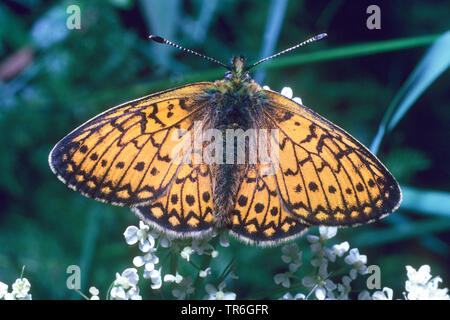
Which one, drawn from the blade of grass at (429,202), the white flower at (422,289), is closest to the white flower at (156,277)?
the white flower at (422,289)

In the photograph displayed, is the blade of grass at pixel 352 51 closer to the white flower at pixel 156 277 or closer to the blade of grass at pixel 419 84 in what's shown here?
the blade of grass at pixel 419 84

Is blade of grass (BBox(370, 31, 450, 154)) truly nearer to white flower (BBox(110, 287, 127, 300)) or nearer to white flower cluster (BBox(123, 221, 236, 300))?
white flower cluster (BBox(123, 221, 236, 300))

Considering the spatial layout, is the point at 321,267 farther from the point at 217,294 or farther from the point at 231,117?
the point at 231,117

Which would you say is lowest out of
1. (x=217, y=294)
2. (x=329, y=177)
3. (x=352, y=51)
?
(x=217, y=294)

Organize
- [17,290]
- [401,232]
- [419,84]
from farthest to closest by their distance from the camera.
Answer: [401,232] < [419,84] < [17,290]

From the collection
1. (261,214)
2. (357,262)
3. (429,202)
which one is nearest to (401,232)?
(429,202)

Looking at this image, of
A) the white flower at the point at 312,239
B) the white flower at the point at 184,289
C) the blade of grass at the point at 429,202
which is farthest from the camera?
the blade of grass at the point at 429,202

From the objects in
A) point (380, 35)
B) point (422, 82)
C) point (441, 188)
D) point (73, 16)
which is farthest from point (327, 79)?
point (73, 16)
